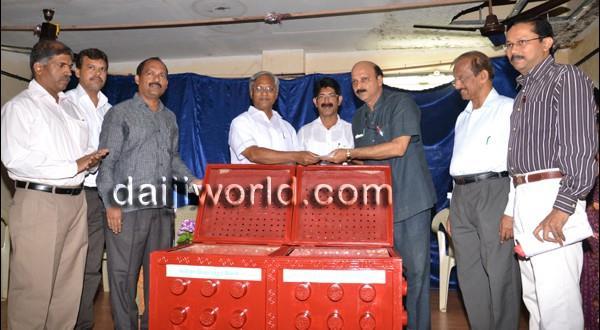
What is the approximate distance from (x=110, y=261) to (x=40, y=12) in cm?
289

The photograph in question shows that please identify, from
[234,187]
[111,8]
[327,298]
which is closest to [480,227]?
[327,298]

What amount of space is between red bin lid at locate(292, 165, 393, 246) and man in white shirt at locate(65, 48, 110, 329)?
1.44 meters

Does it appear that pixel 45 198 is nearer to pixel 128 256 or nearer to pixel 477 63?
pixel 128 256

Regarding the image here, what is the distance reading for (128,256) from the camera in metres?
2.43

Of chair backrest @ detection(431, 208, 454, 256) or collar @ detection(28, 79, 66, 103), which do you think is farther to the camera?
chair backrest @ detection(431, 208, 454, 256)

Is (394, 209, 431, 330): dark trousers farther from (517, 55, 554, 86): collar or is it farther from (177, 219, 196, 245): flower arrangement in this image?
(177, 219, 196, 245): flower arrangement

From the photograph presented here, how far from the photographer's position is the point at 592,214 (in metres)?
2.29

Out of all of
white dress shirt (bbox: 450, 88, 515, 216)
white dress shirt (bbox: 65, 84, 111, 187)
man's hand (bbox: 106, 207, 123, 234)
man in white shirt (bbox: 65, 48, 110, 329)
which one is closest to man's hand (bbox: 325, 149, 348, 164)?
white dress shirt (bbox: 450, 88, 515, 216)

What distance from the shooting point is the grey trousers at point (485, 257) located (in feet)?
7.09

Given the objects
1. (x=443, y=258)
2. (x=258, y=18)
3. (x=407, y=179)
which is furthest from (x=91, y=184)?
(x=443, y=258)

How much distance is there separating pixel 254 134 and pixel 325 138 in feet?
1.87

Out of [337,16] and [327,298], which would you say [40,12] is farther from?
[327,298]

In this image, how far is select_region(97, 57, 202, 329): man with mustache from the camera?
94.3 inches

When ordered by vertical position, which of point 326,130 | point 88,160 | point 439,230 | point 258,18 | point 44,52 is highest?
point 258,18
